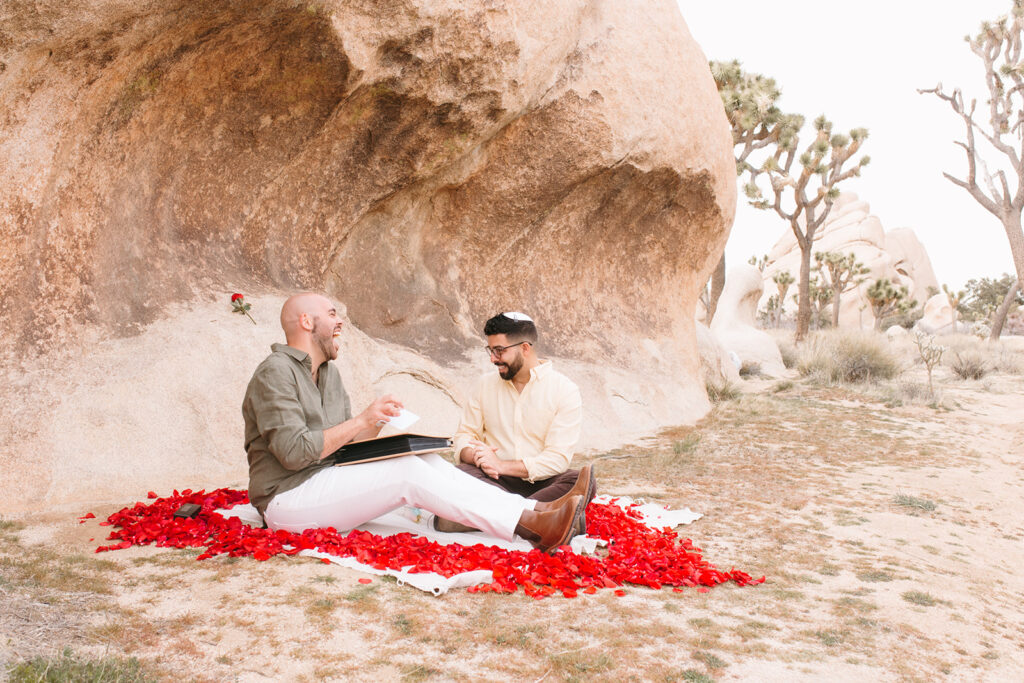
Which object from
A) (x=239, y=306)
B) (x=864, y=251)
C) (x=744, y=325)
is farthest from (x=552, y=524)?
(x=864, y=251)

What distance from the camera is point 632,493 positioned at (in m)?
5.21

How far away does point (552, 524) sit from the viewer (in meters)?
3.46

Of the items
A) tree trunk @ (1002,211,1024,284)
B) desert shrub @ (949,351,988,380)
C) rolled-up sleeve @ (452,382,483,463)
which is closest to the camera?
rolled-up sleeve @ (452,382,483,463)

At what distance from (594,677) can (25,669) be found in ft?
4.97

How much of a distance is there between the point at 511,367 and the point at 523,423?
30 cm

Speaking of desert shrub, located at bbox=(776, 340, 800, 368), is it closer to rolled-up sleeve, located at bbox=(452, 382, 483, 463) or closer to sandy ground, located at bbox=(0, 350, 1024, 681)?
sandy ground, located at bbox=(0, 350, 1024, 681)

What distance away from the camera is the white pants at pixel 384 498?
3447 millimetres

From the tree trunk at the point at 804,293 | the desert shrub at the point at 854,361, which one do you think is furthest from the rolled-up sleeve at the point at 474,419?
the tree trunk at the point at 804,293

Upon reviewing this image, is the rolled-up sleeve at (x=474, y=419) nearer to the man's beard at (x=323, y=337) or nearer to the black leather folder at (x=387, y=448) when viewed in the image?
the black leather folder at (x=387, y=448)

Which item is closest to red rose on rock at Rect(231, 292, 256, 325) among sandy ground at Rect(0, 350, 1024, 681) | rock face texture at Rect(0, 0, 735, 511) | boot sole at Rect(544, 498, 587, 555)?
rock face texture at Rect(0, 0, 735, 511)

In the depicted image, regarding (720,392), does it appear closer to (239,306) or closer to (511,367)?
(239,306)

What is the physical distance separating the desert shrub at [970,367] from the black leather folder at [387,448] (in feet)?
45.0

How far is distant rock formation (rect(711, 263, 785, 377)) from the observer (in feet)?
52.1

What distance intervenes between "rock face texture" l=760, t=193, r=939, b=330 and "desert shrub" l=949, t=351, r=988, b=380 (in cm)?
2746
